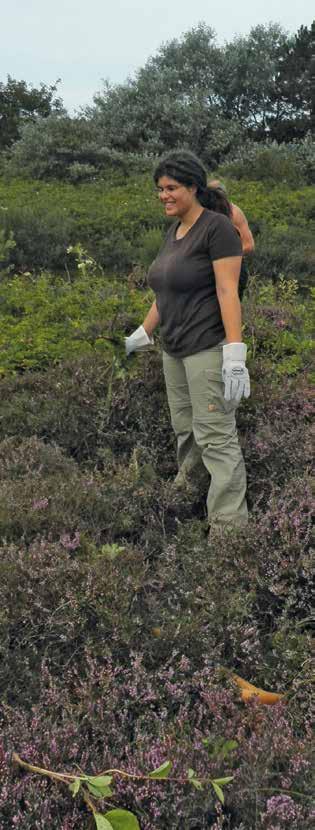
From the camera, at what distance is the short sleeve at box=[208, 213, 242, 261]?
3045 millimetres

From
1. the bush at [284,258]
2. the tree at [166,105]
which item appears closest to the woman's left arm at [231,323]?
the bush at [284,258]

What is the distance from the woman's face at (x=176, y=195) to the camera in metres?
3.15

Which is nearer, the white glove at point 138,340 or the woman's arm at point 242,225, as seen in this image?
the woman's arm at point 242,225

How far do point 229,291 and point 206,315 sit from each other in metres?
0.19

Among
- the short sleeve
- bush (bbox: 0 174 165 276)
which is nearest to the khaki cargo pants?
the short sleeve

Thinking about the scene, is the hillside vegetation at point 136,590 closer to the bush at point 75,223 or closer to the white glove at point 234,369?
the white glove at point 234,369

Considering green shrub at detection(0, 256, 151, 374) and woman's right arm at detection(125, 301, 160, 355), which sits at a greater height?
woman's right arm at detection(125, 301, 160, 355)

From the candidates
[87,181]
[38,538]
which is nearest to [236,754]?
[38,538]

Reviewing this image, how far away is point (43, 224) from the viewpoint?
357 inches

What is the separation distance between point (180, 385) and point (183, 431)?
0.23 m

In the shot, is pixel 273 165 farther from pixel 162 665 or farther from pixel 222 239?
pixel 162 665

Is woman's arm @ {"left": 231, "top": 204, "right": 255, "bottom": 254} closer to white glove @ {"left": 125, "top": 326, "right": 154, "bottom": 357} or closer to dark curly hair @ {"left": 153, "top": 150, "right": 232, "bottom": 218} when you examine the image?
dark curly hair @ {"left": 153, "top": 150, "right": 232, "bottom": 218}

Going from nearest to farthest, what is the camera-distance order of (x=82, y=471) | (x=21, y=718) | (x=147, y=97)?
(x=21, y=718) → (x=82, y=471) → (x=147, y=97)

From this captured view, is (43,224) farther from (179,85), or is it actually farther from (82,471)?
(179,85)
